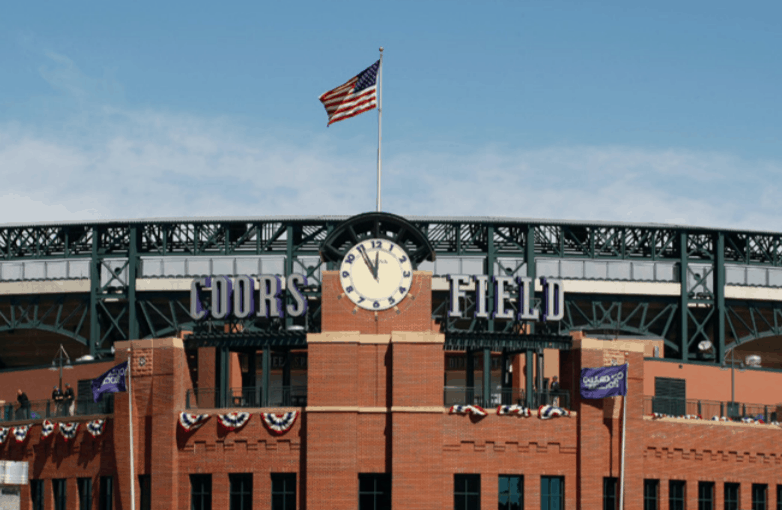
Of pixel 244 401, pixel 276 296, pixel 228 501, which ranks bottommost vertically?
pixel 228 501

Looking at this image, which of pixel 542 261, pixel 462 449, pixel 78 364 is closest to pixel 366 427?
pixel 462 449

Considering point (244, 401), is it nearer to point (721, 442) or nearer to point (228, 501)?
point (228, 501)

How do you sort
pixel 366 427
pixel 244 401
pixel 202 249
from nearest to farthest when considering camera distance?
pixel 366 427, pixel 244 401, pixel 202 249

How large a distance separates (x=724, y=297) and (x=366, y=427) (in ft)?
161

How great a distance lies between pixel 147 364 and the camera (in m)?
64.4

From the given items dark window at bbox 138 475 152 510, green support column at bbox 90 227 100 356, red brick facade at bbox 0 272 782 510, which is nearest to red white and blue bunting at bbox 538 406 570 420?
red brick facade at bbox 0 272 782 510

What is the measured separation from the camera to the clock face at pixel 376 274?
6391 cm

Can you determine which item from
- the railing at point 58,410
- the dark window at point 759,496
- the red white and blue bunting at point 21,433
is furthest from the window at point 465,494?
the red white and blue bunting at point 21,433

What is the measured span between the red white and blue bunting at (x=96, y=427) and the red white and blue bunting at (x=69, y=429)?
95 cm

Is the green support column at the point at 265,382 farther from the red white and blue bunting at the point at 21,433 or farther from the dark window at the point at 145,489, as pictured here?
the red white and blue bunting at the point at 21,433

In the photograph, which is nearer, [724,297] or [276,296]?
[276,296]

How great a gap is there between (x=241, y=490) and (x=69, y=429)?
10.00 m

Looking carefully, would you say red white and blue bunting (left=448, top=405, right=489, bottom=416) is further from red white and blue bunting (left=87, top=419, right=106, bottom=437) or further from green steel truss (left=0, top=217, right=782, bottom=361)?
green steel truss (left=0, top=217, right=782, bottom=361)

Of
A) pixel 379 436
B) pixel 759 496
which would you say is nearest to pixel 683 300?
pixel 759 496
